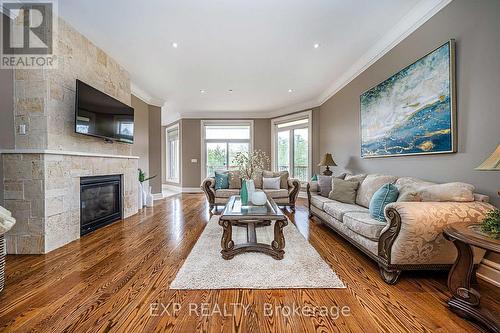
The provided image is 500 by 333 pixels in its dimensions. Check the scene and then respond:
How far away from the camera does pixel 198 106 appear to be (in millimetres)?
6992

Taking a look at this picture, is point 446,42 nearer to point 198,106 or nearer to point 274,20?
point 274,20

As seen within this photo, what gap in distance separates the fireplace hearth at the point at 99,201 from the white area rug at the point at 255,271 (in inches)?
73.7

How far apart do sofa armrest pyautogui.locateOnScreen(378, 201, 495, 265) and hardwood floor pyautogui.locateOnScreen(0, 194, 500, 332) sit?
0.26 meters

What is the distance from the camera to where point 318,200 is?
364cm

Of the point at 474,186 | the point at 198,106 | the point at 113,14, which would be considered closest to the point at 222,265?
the point at 474,186

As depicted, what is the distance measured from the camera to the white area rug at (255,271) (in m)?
1.85

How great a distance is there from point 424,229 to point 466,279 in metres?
0.39

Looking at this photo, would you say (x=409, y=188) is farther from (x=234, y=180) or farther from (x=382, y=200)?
(x=234, y=180)

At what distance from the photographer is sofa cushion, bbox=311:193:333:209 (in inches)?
137

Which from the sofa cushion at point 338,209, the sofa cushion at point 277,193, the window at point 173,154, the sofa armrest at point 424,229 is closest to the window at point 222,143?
the window at point 173,154

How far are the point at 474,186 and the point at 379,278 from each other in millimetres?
1287

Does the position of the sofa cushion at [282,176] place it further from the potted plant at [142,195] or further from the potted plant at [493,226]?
the potted plant at [493,226]

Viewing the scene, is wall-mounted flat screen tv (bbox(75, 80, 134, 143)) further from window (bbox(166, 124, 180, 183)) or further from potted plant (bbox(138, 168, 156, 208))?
window (bbox(166, 124, 180, 183))

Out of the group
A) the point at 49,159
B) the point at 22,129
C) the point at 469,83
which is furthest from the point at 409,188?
the point at 22,129
